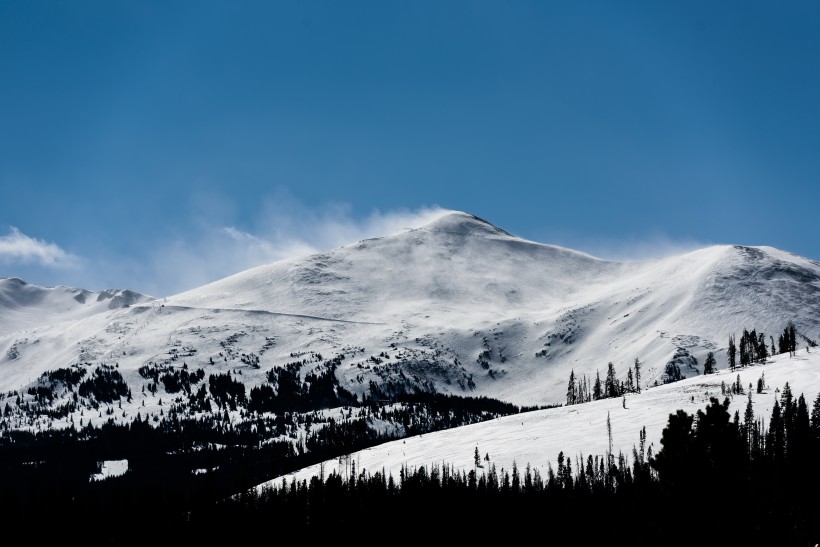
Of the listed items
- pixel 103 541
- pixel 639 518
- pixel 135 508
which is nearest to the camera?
pixel 639 518

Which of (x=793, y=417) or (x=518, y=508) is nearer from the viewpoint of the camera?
(x=518, y=508)

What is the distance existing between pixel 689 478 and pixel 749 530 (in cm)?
721

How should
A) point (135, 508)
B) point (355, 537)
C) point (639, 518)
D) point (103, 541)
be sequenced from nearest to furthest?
point (639, 518) < point (355, 537) < point (103, 541) < point (135, 508)

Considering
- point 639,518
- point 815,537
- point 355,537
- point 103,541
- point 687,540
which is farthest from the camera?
point 103,541

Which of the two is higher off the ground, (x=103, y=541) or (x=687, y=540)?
(x=687, y=540)

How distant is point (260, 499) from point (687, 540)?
14163 centimetres

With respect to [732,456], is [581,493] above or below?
below

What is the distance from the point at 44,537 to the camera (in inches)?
6560

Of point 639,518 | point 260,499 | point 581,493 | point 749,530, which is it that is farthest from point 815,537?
point 260,499

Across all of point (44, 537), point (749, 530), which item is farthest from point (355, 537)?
point (749, 530)

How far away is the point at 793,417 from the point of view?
544 ft

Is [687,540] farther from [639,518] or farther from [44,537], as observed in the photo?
[44,537]

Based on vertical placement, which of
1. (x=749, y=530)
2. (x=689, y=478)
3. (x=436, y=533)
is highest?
(x=689, y=478)

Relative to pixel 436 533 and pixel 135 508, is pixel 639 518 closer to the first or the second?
pixel 436 533
